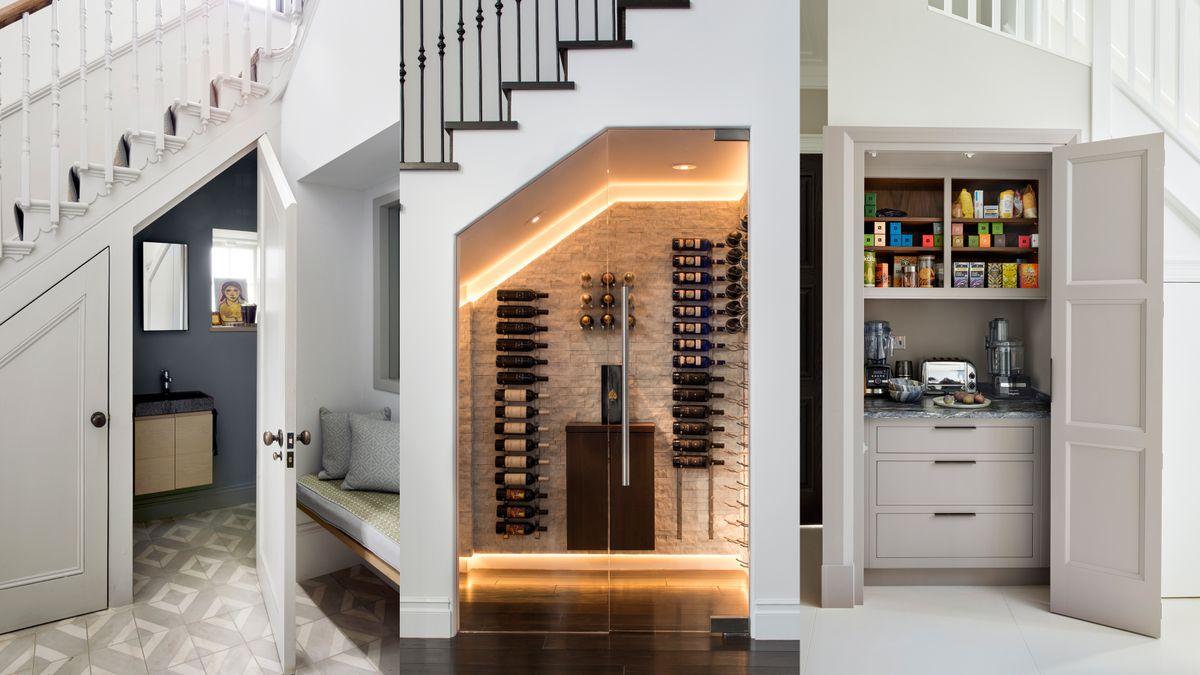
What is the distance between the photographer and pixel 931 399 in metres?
3.38

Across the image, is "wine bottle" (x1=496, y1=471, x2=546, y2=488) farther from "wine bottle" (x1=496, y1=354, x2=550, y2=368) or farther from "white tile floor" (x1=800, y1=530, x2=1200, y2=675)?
"white tile floor" (x1=800, y1=530, x2=1200, y2=675)

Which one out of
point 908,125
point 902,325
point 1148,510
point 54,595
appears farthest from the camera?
point 902,325

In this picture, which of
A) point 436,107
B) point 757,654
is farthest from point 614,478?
point 436,107

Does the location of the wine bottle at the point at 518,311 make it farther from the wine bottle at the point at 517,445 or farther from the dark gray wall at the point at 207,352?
the dark gray wall at the point at 207,352

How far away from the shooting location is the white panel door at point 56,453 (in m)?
2.77

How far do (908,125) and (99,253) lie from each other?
392cm

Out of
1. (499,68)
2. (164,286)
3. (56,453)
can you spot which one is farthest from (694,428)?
(164,286)

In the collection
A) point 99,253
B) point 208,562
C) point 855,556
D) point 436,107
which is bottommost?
point 208,562

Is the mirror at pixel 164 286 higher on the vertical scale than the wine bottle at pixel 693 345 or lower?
higher

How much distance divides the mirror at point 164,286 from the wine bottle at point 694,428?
359cm

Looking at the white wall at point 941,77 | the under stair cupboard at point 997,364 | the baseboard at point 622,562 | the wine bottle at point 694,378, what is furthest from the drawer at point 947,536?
the white wall at point 941,77

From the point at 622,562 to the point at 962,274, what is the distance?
2.40 m

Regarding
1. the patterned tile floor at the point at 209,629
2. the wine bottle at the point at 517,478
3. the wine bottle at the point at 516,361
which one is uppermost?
the wine bottle at the point at 516,361

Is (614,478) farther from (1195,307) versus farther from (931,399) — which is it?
(1195,307)
